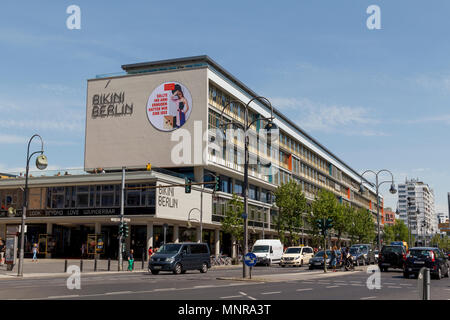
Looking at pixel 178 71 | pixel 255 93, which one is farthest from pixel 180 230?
pixel 255 93

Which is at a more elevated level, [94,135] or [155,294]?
[94,135]

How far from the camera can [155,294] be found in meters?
16.1

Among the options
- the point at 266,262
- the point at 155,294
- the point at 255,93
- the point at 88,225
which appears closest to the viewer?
the point at 155,294

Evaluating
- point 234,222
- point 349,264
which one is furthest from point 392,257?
point 234,222

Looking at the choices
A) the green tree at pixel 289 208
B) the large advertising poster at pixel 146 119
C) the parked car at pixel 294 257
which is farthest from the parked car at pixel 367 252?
the green tree at pixel 289 208

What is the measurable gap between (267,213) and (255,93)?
59.9ft

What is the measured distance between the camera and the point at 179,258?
30.5 metres

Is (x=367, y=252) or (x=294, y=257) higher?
(x=367, y=252)

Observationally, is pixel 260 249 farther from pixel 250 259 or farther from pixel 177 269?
pixel 250 259

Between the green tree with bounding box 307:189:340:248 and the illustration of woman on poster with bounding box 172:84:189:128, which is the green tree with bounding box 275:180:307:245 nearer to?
the green tree with bounding box 307:189:340:248

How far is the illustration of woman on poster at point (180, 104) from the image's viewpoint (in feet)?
196

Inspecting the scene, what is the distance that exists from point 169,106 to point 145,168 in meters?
7.90

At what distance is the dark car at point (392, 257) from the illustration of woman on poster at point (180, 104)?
31887 mm
